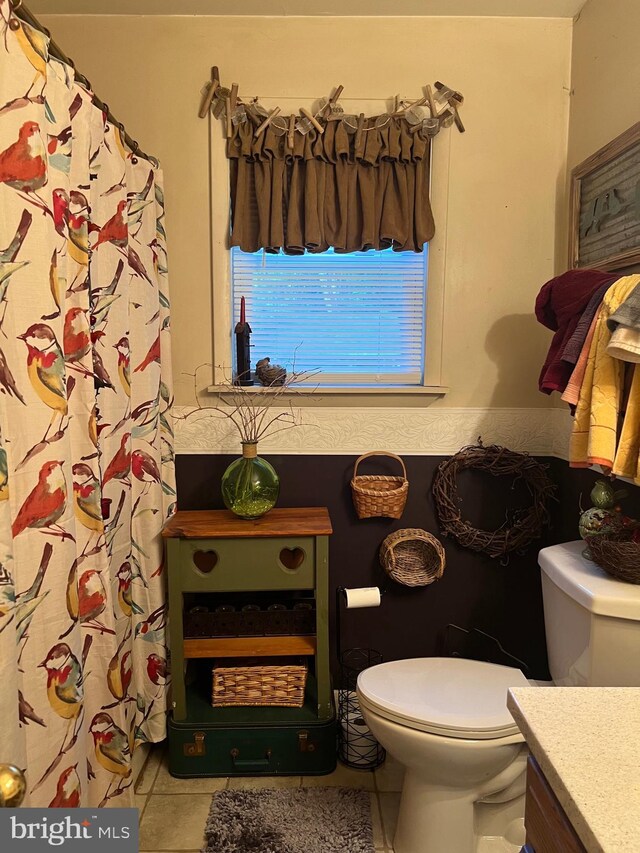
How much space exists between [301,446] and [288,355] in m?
0.34

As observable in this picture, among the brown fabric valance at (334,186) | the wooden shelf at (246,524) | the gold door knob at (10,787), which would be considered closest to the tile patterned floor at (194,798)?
the wooden shelf at (246,524)

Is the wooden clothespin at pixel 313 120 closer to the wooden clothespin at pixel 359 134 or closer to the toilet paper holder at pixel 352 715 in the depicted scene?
the wooden clothespin at pixel 359 134

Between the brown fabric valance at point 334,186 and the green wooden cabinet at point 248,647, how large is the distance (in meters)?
0.98

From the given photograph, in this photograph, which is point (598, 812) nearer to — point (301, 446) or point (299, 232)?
point (301, 446)

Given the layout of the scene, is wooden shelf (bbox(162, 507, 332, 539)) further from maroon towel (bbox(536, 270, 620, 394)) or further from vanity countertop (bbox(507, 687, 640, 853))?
vanity countertop (bbox(507, 687, 640, 853))

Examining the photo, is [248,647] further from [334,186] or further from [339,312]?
[334,186]

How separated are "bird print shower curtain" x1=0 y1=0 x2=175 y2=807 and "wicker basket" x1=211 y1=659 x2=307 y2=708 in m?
0.25

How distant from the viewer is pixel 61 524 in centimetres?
111

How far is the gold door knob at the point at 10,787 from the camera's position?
0.54m

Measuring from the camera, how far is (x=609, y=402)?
4.57 feet

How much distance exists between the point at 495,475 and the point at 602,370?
0.75m

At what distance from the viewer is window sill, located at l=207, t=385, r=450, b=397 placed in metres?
2.05

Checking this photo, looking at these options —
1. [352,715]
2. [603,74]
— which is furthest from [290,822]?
[603,74]

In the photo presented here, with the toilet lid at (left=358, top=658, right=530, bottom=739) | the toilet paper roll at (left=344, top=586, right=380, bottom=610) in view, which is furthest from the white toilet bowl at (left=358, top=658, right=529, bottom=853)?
the toilet paper roll at (left=344, top=586, right=380, bottom=610)
